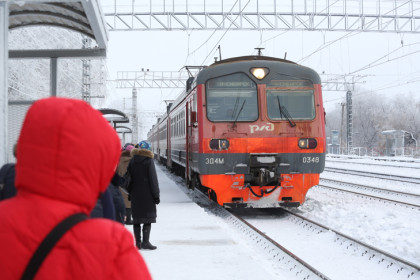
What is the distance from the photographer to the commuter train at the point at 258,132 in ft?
31.2

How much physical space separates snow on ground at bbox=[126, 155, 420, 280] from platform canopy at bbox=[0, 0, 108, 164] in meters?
2.36

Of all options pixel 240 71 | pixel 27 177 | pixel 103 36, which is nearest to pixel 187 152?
pixel 240 71

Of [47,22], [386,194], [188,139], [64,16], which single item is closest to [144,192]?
[64,16]

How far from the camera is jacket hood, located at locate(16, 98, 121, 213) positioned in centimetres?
136

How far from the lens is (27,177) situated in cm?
140

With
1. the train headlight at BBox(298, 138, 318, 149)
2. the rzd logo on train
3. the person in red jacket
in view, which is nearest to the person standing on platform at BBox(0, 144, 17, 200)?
the person in red jacket

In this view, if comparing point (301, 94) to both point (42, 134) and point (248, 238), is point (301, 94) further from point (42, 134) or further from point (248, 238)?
point (42, 134)

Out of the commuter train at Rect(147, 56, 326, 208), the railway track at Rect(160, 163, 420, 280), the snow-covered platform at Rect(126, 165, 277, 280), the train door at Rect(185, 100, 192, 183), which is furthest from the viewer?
the train door at Rect(185, 100, 192, 183)

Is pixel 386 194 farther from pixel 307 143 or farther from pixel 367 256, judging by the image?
pixel 367 256

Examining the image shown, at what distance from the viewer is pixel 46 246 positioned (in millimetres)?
1333

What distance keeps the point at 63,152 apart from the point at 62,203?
0.15 m

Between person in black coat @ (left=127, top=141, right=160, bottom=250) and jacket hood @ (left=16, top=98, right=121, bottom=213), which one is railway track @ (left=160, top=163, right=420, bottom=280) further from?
jacket hood @ (left=16, top=98, right=121, bottom=213)

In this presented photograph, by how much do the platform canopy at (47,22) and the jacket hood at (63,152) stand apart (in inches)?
156

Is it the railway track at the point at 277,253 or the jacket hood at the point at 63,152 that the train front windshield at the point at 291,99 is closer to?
the railway track at the point at 277,253
